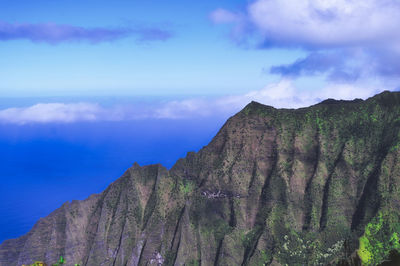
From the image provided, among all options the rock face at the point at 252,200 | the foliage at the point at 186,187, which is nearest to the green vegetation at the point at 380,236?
the rock face at the point at 252,200

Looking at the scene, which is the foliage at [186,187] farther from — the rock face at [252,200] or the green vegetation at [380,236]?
the green vegetation at [380,236]

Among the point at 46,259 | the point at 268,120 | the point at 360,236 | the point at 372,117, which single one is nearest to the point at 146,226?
the point at 46,259

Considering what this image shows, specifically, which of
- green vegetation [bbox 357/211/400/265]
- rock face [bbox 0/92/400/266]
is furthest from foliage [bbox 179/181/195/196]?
green vegetation [bbox 357/211/400/265]

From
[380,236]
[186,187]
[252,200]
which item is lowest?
[380,236]

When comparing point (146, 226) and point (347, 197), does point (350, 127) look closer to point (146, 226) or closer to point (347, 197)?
point (347, 197)

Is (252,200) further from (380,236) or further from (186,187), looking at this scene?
(380,236)

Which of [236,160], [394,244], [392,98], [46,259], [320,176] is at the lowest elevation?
[394,244]

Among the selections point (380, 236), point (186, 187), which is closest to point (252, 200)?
point (186, 187)
